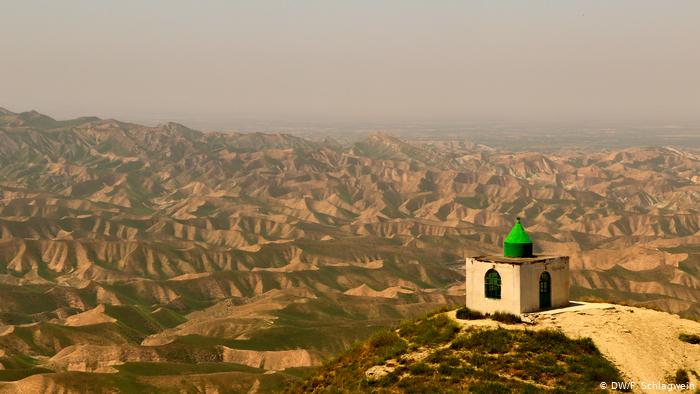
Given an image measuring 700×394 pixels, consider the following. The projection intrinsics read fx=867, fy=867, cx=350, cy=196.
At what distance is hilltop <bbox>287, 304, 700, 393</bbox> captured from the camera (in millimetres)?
32281

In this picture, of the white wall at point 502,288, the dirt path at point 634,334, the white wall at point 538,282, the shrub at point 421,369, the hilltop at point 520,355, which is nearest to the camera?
the hilltop at point 520,355

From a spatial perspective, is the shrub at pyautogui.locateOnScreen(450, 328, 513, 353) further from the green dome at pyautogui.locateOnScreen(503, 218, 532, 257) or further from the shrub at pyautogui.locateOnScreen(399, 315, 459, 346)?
the green dome at pyautogui.locateOnScreen(503, 218, 532, 257)

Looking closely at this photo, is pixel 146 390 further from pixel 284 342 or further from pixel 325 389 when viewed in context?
pixel 325 389

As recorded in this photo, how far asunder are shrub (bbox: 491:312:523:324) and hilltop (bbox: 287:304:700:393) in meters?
0.04

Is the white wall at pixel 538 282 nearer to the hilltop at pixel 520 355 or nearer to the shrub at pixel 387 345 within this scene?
the hilltop at pixel 520 355

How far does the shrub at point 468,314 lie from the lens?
39219 millimetres

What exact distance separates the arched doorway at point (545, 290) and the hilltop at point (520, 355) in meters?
0.93

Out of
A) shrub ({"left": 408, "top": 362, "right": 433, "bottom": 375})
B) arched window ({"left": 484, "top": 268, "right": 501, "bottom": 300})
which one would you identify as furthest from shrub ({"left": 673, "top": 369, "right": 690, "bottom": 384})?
shrub ({"left": 408, "top": 362, "right": 433, "bottom": 375})

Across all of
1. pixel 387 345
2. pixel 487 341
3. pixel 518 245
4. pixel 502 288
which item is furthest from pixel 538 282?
pixel 387 345

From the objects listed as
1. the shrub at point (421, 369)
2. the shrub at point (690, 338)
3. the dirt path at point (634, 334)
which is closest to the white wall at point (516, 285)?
the dirt path at point (634, 334)

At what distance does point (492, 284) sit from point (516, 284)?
1299 millimetres

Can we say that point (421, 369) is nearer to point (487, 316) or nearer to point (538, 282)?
point (487, 316)

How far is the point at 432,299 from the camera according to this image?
601ft

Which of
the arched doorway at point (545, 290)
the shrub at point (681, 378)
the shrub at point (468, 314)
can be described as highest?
the arched doorway at point (545, 290)
